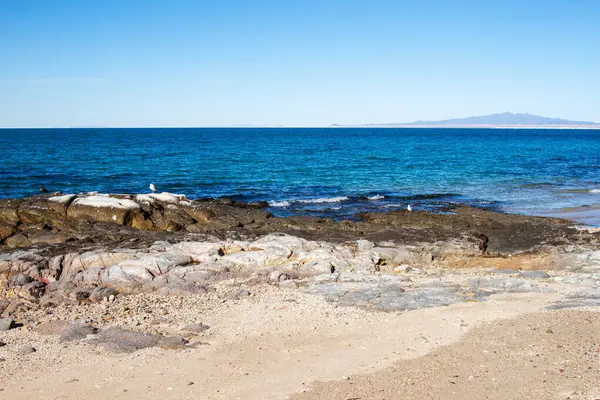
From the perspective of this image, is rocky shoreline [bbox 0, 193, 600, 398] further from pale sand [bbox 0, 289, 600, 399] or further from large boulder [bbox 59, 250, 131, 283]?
pale sand [bbox 0, 289, 600, 399]

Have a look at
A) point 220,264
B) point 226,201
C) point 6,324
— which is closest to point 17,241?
point 6,324

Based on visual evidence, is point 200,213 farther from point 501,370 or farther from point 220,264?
point 501,370

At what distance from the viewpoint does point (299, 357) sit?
12266 millimetres

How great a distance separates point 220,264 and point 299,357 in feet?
23.1

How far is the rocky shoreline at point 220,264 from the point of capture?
15.1m

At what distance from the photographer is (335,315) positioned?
48.3 ft

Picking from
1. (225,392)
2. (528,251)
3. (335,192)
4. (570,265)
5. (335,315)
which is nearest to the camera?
(225,392)

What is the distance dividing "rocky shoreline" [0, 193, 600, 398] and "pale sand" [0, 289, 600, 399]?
20.3 inches

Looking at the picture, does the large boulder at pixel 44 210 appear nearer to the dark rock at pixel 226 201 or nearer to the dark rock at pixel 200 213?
the dark rock at pixel 200 213

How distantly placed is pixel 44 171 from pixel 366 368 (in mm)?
44884

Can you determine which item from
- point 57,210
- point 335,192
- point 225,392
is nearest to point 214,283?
point 225,392

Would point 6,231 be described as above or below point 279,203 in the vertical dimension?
above

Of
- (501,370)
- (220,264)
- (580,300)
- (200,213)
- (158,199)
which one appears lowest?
(501,370)

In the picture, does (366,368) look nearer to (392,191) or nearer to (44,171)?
(392,191)
